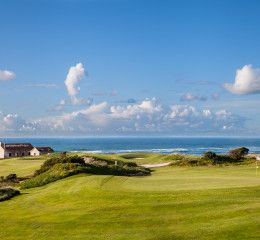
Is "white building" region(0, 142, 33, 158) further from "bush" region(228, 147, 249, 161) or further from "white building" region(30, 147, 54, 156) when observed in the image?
"bush" region(228, 147, 249, 161)

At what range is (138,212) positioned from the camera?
2800 centimetres

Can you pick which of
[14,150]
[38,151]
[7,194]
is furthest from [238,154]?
[14,150]

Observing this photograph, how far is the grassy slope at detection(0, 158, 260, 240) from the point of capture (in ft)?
76.8

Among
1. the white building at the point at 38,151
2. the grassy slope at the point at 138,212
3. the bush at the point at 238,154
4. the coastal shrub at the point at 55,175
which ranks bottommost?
the grassy slope at the point at 138,212

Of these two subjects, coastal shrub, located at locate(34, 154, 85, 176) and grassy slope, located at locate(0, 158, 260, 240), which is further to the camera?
coastal shrub, located at locate(34, 154, 85, 176)

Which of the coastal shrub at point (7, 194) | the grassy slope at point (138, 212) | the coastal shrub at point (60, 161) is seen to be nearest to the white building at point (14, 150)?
the coastal shrub at point (60, 161)

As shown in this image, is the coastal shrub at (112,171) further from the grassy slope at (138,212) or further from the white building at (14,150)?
the white building at (14,150)

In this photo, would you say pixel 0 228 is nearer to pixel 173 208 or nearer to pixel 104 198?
pixel 104 198

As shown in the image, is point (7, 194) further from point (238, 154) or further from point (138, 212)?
point (238, 154)

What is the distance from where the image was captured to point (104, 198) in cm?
3241

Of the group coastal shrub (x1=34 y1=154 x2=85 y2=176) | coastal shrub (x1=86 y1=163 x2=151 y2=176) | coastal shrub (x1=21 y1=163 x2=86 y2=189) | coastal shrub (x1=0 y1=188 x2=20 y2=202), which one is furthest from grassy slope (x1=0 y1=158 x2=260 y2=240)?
coastal shrub (x1=34 y1=154 x2=85 y2=176)

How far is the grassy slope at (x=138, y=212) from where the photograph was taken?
23402mm

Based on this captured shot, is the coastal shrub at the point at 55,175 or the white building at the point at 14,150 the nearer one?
the coastal shrub at the point at 55,175

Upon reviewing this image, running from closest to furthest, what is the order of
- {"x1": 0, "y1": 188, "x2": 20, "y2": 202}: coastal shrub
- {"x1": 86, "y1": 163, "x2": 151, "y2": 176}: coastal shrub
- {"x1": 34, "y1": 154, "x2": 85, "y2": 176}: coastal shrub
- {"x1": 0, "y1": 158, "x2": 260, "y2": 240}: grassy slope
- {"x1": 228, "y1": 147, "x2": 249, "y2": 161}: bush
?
{"x1": 0, "y1": 158, "x2": 260, "y2": 240}: grassy slope, {"x1": 0, "y1": 188, "x2": 20, "y2": 202}: coastal shrub, {"x1": 86, "y1": 163, "x2": 151, "y2": 176}: coastal shrub, {"x1": 34, "y1": 154, "x2": 85, "y2": 176}: coastal shrub, {"x1": 228, "y1": 147, "x2": 249, "y2": 161}: bush
